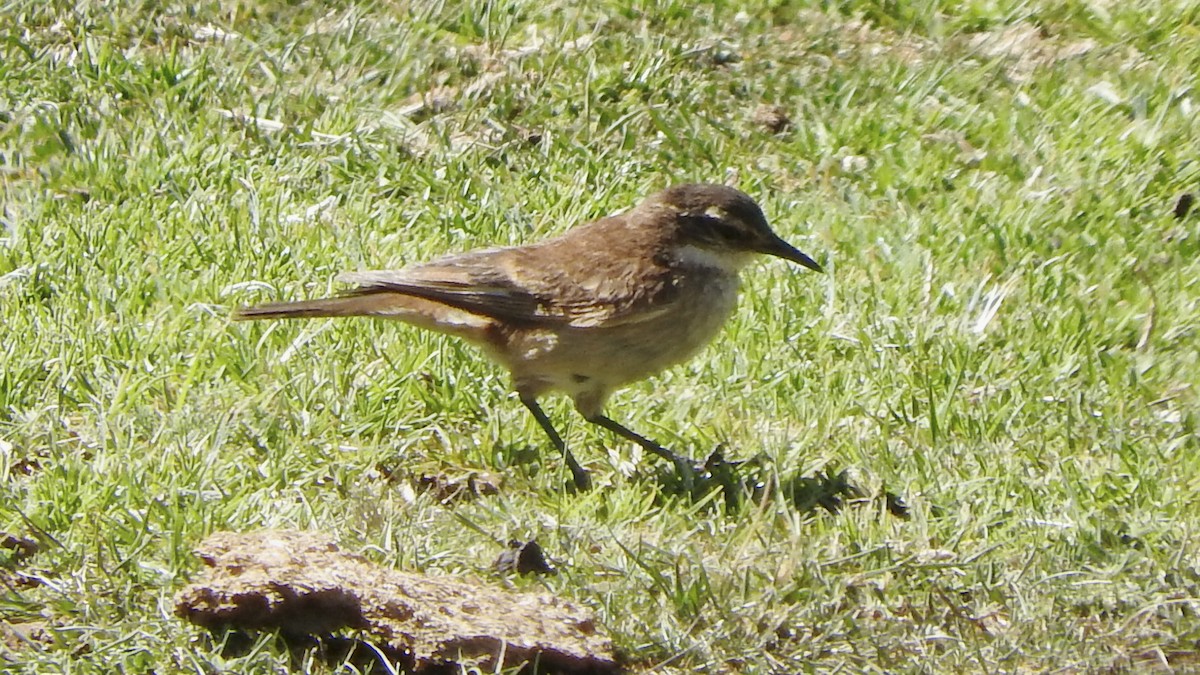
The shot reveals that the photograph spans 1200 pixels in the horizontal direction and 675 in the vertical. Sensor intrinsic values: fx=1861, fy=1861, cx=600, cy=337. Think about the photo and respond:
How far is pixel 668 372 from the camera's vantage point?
7555mm

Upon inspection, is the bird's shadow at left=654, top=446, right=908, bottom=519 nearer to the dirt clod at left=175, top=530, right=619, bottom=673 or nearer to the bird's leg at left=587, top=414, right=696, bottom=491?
the bird's leg at left=587, top=414, right=696, bottom=491

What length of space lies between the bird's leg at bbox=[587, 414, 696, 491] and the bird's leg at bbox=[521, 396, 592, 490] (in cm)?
17

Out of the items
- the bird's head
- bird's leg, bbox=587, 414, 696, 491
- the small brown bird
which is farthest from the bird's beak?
bird's leg, bbox=587, 414, 696, 491

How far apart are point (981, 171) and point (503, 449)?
Result: 322 cm

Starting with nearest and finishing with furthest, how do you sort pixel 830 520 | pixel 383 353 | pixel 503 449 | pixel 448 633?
1. pixel 448 633
2. pixel 830 520
3. pixel 503 449
4. pixel 383 353

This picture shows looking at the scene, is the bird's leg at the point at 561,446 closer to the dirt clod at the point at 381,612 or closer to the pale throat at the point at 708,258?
the pale throat at the point at 708,258

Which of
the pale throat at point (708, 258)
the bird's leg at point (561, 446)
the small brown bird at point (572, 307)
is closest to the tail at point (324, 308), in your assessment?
the small brown bird at point (572, 307)

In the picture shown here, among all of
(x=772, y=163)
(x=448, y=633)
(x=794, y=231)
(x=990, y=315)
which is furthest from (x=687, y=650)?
(x=772, y=163)

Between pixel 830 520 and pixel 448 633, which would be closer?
pixel 448 633

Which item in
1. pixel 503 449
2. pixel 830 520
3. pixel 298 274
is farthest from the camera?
pixel 298 274

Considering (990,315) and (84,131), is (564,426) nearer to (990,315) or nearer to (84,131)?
(990,315)

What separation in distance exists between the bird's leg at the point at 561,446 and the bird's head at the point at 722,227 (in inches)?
33.5

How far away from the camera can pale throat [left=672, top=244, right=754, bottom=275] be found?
7125 millimetres

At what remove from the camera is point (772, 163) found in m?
9.05
